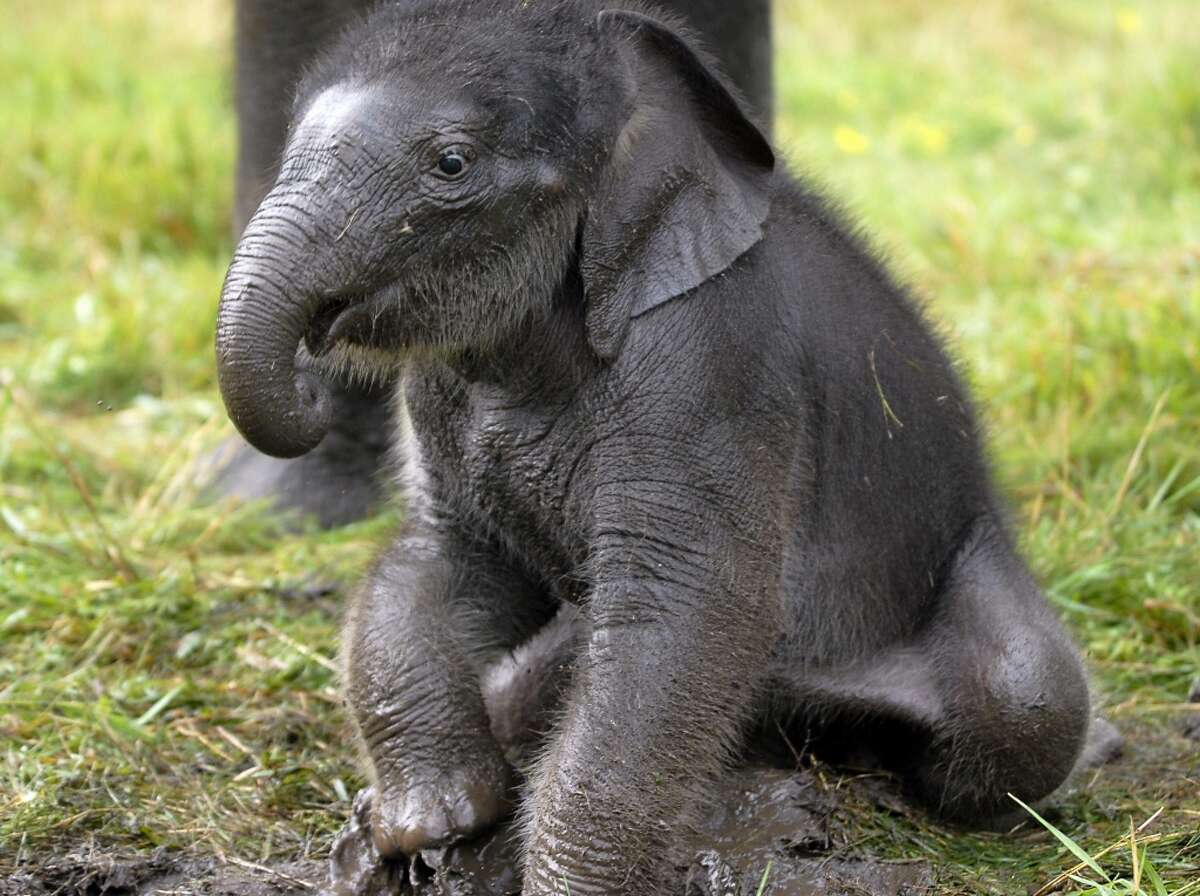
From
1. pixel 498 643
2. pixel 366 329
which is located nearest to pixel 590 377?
pixel 366 329

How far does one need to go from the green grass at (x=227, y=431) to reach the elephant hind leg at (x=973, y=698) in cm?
14

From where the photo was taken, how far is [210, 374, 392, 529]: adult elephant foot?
5836 mm

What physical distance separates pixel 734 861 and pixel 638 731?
42cm

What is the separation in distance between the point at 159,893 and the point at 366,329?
3.98 feet

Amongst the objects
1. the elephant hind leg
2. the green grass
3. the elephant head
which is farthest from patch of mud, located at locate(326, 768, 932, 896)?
the elephant head

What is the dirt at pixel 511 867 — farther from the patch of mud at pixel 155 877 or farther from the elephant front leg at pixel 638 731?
the elephant front leg at pixel 638 731

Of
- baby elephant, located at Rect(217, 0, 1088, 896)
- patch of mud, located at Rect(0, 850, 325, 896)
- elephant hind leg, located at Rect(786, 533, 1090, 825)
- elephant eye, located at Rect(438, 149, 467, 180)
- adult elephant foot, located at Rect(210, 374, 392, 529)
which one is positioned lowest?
adult elephant foot, located at Rect(210, 374, 392, 529)

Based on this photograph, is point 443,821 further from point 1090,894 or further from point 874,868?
point 1090,894

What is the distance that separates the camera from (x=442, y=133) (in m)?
3.34

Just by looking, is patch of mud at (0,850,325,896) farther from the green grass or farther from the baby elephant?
the baby elephant

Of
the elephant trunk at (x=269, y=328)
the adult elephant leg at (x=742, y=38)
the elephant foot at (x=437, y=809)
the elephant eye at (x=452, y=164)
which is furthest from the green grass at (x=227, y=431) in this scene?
the elephant eye at (x=452, y=164)

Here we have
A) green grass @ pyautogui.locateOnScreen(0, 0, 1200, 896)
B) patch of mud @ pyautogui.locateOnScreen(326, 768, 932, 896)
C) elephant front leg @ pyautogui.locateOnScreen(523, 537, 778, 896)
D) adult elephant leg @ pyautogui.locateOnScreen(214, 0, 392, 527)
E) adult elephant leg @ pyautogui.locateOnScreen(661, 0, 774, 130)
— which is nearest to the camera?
elephant front leg @ pyautogui.locateOnScreen(523, 537, 778, 896)

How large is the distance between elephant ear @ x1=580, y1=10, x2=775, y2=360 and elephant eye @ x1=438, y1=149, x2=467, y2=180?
31 cm

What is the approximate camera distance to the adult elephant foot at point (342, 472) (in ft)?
19.1
